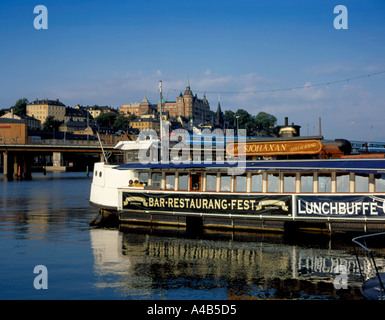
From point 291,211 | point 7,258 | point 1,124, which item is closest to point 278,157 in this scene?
point 291,211

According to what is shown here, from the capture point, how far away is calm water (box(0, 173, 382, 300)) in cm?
1834

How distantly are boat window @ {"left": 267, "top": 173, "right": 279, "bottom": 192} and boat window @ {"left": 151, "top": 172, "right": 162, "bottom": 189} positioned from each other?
8.21 metres

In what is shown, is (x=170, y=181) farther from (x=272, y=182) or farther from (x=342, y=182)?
(x=342, y=182)

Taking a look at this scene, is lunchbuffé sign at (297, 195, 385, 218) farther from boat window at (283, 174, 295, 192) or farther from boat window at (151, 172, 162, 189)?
boat window at (151, 172, 162, 189)

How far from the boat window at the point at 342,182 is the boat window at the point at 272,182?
12.5ft

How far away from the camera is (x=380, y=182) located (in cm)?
2816

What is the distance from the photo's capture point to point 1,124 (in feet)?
497

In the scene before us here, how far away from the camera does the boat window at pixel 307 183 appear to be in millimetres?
29734

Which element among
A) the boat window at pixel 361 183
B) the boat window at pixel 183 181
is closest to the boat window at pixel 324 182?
the boat window at pixel 361 183

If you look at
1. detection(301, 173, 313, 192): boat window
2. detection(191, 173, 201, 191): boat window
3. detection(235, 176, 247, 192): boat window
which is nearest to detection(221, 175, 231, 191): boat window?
detection(235, 176, 247, 192): boat window

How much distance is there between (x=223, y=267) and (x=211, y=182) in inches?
417

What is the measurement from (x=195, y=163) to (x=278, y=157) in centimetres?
690

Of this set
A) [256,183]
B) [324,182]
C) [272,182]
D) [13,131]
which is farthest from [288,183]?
[13,131]
